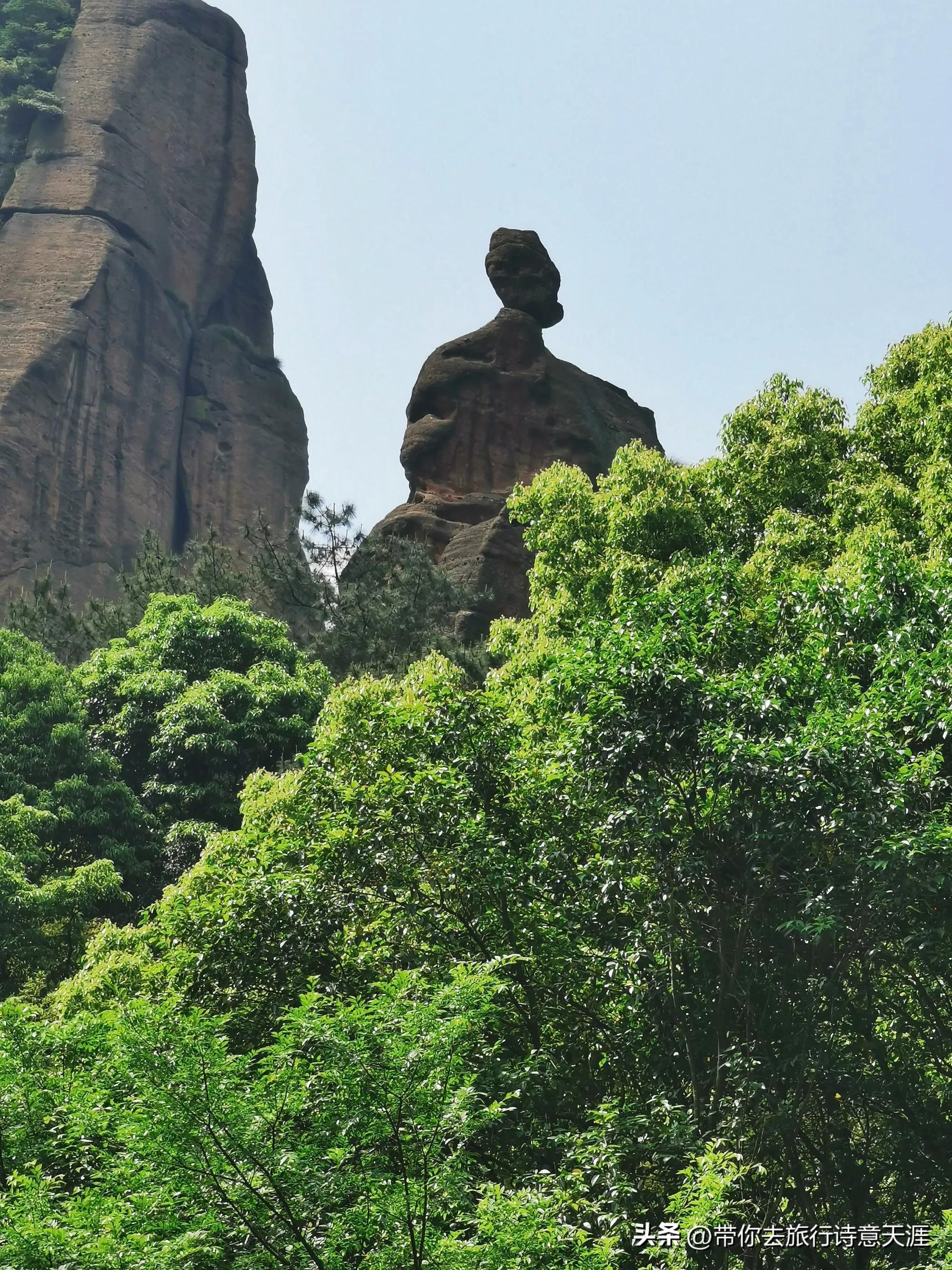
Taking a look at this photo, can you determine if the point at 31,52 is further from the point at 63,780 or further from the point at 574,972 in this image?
the point at 574,972

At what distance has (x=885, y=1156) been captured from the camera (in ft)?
33.6

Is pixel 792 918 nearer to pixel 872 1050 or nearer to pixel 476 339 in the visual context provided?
pixel 872 1050

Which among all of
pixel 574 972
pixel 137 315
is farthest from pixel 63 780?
pixel 137 315

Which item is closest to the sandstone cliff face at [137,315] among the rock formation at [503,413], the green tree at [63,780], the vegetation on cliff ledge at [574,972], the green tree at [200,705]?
the rock formation at [503,413]

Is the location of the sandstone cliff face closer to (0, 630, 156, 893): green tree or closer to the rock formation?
the rock formation

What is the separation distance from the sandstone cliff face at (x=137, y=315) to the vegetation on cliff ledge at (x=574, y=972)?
103ft

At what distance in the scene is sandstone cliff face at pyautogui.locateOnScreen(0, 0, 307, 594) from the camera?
1623 inches

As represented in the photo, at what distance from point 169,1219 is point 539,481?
1090 cm

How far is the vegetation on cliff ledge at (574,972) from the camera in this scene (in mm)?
6168

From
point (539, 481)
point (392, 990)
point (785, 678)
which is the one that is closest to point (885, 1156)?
point (785, 678)

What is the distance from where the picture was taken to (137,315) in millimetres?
45469

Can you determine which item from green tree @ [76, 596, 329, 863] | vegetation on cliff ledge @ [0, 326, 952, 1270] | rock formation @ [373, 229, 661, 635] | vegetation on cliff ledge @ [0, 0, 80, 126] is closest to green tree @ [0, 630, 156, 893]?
green tree @ [76, 596, 329, 863]

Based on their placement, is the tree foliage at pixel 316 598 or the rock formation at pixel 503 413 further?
the rock formation at pixel 503 413

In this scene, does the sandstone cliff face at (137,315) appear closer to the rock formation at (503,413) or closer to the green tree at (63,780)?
the rock formation at (503,413)
